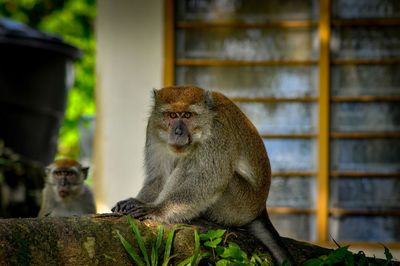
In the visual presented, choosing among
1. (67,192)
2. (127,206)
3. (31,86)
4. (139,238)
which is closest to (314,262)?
(139,238)

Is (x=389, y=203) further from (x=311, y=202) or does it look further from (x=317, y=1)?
(x=317, y=1)

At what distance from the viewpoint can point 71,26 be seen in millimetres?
21391

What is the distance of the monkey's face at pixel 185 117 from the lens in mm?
5215

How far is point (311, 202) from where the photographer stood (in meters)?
9.00

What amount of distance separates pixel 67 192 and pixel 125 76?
6.46ft

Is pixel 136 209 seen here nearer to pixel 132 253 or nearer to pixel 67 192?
pixel 132 253

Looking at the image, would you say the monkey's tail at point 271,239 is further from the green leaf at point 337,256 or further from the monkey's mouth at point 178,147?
the monkey's mouth at point 178,147

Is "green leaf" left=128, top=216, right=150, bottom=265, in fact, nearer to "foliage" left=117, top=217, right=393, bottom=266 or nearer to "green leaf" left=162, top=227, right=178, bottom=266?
"foliage" left=117, top=217, right=393, bottom=266

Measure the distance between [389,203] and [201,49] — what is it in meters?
2.48

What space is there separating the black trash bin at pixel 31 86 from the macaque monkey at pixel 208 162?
652cm

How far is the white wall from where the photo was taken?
8945 mm

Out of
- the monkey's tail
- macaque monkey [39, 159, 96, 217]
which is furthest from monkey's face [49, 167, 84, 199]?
the monkey's tail

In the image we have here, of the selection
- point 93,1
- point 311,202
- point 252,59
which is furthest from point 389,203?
point 93,1

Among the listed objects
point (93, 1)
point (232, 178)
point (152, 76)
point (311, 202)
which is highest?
point (93, 1)
